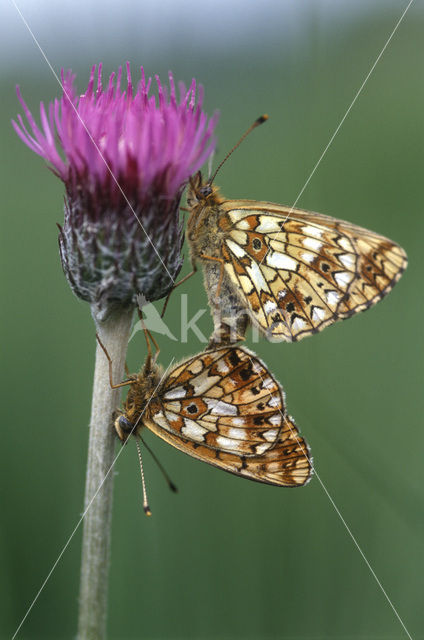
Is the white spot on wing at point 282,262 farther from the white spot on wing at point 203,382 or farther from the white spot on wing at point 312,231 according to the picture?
the white spot on wing at point 203,382

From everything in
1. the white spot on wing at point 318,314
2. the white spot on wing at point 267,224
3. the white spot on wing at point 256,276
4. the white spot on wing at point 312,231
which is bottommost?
the white spot on wing at point 318,314

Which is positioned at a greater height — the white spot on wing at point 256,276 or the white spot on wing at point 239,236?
the white spot on wing at point 239,236

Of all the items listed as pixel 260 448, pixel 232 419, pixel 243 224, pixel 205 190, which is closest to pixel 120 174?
pixel 205 190

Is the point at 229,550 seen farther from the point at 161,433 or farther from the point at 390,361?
the point at 390,361

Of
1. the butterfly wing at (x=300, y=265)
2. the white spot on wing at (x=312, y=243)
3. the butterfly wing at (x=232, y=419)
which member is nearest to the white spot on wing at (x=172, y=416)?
the butterfly wing at (x=232, y=419)

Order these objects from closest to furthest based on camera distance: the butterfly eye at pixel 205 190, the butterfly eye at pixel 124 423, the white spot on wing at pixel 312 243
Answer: the butterfly eye at pixel 124 423 → the butterfly eye at pixel 205 190 → the white spot on wing at pixel 312 243
